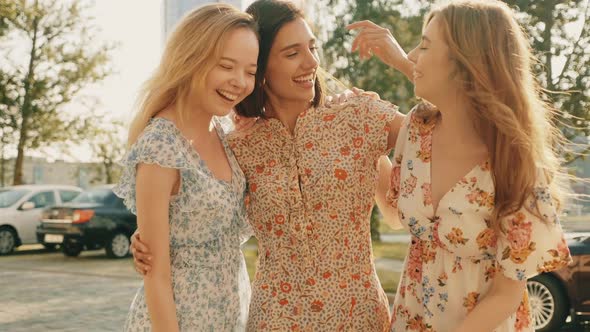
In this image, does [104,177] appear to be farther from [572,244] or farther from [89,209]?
[572,244]

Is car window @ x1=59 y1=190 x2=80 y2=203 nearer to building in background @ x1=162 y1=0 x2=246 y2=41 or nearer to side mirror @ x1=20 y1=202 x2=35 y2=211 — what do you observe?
side mirror @ x1=20 y1=202 x2=35 y2=211

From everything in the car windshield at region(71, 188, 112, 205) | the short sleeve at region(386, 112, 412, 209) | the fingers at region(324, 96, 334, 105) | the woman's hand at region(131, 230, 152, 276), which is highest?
the fingers at region(324, 96, 334, 105)

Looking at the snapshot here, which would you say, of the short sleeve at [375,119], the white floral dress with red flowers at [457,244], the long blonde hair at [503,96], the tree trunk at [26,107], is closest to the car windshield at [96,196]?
the tree trunk at [26,107]

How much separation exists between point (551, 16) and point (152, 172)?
298 inches

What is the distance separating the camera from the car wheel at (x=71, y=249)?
51.5 feet

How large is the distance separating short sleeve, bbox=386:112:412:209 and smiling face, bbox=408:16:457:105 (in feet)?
0.73

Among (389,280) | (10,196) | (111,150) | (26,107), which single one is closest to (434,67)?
(389,280)

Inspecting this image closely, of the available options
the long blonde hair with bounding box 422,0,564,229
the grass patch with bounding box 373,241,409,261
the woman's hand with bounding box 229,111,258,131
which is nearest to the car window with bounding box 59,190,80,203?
the grass patch with bounding box 373,241,409,261

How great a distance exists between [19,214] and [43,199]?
0.71 metres

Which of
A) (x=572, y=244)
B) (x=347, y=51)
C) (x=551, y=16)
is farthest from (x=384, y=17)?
(x=572, y=244)

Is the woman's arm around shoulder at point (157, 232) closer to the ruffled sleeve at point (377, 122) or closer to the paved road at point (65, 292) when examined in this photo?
the ruffled sleeve at point (377, 122)

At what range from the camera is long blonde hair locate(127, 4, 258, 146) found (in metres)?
2.59

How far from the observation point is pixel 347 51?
48.5 ft

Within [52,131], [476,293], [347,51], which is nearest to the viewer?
[476,293]
